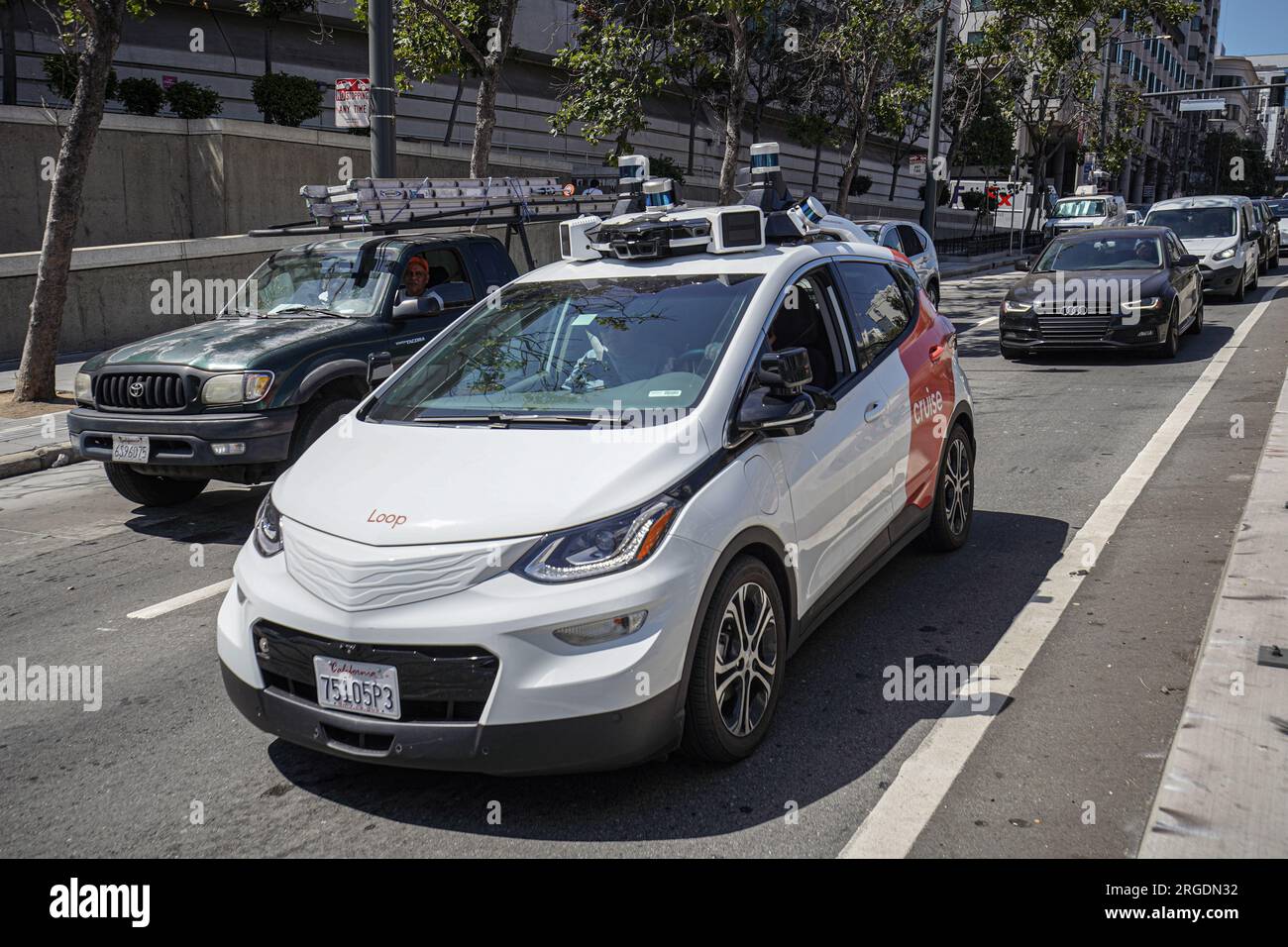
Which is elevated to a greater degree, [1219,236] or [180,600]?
[1219,236]

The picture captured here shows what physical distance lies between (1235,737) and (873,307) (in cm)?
252

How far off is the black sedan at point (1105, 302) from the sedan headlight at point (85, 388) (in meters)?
10.5

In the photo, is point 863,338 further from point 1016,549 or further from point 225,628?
point 225,628

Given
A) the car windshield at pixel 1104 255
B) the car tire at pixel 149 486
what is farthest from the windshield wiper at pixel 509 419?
the car windshield at pixel 1104 255

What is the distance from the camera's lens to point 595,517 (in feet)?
12.0

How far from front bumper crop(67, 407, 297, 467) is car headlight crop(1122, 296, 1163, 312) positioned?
10.4 m

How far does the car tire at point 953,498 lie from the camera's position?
6.23m

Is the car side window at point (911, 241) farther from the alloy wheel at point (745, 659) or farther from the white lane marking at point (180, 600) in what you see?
the alloy wheel at point (745, 659)

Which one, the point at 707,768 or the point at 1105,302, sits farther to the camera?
the point at 1105,302

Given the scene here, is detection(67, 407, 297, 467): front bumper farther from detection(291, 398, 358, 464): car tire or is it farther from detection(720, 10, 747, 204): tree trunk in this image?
detection(720, 10, 747, 204): tree trunk

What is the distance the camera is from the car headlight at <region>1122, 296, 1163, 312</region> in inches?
546

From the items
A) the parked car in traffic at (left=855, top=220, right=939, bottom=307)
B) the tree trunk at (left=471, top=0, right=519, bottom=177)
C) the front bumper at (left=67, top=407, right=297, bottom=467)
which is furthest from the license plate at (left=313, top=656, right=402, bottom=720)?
the tree trunk at (left=471, top=0, right=519, bottom=177)

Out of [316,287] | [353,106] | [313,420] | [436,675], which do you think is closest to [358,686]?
[436,675]

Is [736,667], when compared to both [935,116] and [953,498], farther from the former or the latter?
[935,116]
